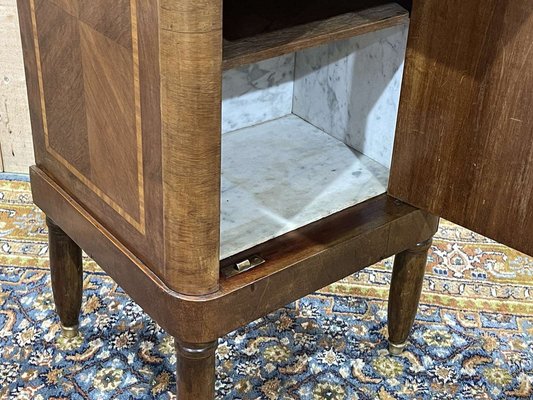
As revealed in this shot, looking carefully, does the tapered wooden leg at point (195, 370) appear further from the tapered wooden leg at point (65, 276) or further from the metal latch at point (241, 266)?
the tapered wooden leg at point (65, 276)

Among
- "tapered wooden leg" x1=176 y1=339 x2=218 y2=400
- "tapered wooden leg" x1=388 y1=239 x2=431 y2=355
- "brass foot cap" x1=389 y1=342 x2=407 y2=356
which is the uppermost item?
"tapered wooden leg" x1=176 y1=339 x2=218 y2=400

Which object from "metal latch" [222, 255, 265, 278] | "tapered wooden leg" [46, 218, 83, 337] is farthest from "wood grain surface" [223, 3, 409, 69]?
"tapered wooden leg" [46, 218, 83, 337]

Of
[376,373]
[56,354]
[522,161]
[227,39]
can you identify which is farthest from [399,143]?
[56,354]

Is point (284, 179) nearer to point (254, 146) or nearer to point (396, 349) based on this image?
point (254, 146)

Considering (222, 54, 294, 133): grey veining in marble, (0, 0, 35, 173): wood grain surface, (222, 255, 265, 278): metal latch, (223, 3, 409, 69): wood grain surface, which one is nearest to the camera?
(223, 3, 409, 69): wood grain surface

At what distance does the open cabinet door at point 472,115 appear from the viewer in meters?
1.04

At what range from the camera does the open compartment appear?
1.24 m

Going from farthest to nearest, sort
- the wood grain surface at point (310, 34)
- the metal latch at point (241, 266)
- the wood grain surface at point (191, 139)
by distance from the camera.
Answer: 1. the metal latch at point (241, 266)
2. the wood grain surface at point (310, 34)
3. the wood grain surface at point (191, 139)

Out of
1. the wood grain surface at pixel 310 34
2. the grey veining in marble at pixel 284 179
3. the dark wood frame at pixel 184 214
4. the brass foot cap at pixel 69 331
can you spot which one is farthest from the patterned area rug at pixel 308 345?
the wood grain surface at pixel 310 34

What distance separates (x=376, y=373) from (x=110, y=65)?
743 mm

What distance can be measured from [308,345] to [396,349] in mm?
152

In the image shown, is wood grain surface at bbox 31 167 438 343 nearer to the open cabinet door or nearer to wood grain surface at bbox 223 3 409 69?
the open cabinet door

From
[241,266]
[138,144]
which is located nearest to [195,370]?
[241,266]

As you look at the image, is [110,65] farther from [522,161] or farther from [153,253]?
[522,161]
